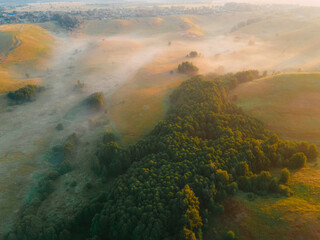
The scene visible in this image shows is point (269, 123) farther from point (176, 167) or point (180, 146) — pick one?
point (176, 167)

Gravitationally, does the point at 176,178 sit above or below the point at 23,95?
below

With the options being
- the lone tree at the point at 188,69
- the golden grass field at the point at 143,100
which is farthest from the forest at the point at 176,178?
the lone tree at the point at 188,69

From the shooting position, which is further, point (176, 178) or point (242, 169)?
point (242, 169)

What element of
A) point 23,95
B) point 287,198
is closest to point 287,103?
point 287,198

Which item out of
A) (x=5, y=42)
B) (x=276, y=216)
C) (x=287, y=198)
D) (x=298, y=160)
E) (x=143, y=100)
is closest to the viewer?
(x=276, y=216)

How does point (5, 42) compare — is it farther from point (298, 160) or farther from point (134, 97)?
point (298, 160)

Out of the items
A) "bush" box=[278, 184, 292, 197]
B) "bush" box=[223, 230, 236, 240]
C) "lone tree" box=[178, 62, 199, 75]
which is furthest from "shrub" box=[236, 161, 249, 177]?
"lone tree" box=[178, 62, 199, 75]

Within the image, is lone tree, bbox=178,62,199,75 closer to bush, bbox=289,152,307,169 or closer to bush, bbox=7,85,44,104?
bush, bbox=7,85,44,104

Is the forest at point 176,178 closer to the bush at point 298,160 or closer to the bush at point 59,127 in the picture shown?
the bush at point 298,160
